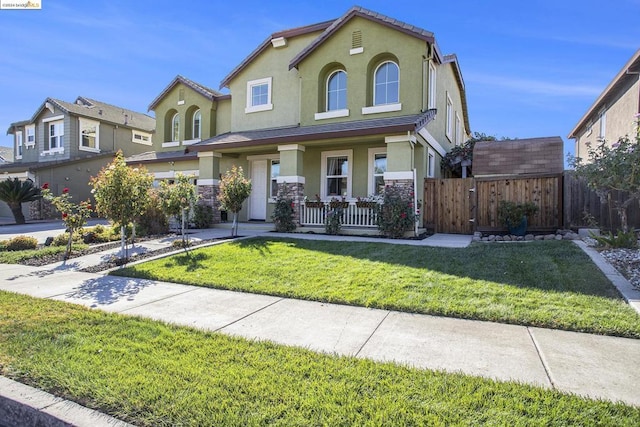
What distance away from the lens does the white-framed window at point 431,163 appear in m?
14.5

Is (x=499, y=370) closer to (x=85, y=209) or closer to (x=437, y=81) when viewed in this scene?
(x=85, y=209)

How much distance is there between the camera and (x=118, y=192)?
8727mm

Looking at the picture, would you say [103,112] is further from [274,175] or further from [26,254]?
[26,254]

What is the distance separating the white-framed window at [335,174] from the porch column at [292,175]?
49.7 inches

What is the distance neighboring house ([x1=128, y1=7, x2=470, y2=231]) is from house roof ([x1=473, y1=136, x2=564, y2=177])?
202 centimetres

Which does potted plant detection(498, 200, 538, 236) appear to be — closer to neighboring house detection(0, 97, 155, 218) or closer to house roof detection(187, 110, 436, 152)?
house roof detection(187, 110, 436, 152)

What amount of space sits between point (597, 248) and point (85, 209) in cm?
1310

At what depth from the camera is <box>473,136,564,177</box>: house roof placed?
1236cm

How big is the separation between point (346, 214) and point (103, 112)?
23.0 metres

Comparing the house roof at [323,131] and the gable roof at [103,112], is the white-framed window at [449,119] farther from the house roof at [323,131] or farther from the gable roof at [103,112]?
the gable roof at [103,112]

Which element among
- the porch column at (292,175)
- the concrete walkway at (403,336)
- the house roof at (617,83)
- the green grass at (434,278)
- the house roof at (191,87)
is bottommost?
the concrete walkway at (403,336)

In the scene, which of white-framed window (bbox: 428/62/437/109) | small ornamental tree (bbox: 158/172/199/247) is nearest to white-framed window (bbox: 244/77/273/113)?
white-framed window (bbox: 428/62/437/109)

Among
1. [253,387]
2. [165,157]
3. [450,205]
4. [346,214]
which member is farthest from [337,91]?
[253,387]

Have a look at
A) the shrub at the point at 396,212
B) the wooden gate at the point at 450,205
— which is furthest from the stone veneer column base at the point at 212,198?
the wooden gate at the point at 450,205
